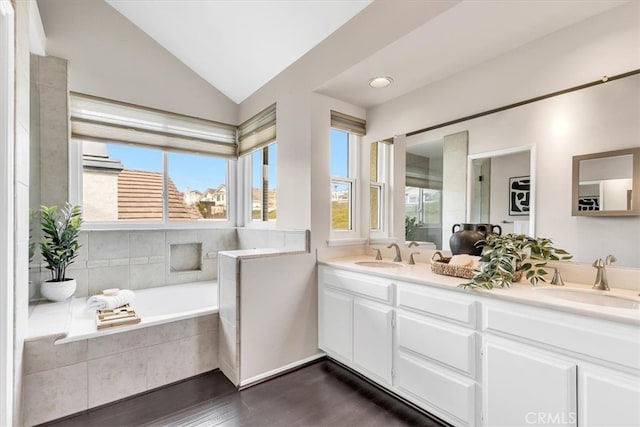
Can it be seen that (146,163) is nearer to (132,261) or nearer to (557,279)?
(132,261)

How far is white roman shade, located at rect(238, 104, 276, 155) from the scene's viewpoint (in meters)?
2.92

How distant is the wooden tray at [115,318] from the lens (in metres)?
1.92

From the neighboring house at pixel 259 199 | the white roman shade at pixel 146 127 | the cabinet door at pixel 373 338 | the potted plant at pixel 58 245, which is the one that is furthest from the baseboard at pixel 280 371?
the white roman shade at pixel 146 127

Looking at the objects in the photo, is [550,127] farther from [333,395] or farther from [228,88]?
[228,88]

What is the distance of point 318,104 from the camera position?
2.47 metres

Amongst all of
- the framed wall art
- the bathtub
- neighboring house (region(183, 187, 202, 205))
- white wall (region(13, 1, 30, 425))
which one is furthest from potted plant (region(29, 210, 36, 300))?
the framed wall art

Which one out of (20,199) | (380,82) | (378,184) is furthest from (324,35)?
(20,199)

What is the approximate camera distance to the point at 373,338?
200 centimetres

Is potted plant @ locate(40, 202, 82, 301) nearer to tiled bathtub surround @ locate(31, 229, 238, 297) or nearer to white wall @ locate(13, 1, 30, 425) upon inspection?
tiled bathtub surround @ locate(31, 229, 238, 297)

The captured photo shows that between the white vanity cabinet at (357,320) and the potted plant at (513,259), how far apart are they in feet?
1.83

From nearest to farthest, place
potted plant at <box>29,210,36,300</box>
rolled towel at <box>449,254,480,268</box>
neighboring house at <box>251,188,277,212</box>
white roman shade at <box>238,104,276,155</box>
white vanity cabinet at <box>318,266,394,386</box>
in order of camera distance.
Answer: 1. rolled towel at <box>449,254,480,268</box>
2. white vanity cabinet at <box>318,266,394,386</box>
3. potted plant at <box>29,210,36,300</box>
4. white roman shade at <box>238,104,276,155</box>
5. neighboring house at <box>251,188,277,212</box>

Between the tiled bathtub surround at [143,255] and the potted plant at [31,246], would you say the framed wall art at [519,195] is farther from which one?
the potted plant at [31,246]

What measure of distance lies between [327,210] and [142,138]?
2021 mm

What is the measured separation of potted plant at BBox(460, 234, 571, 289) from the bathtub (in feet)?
6.24
